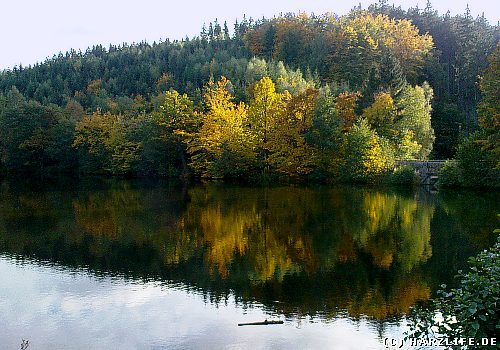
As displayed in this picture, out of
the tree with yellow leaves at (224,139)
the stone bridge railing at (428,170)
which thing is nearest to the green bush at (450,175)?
the stone bridge railing at (428,170)

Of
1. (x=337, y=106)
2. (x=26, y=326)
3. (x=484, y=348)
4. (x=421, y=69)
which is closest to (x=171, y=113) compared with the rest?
(x=337, y=106)

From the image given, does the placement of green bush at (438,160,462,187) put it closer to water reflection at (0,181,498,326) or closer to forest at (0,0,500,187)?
forest at (0,0,500,187)

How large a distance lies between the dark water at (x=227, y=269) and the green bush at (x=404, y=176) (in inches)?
505

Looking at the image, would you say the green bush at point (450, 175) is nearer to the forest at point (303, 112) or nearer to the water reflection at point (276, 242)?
the forest at point (303, 112)

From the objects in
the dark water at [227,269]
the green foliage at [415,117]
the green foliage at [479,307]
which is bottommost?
the dark water at [227,269]

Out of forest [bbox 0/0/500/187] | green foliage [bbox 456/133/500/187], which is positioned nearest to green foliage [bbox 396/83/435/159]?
forest [bbox 0/0/500/187]

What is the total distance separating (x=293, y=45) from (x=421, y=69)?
75.6ft

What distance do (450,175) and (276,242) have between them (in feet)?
86.5

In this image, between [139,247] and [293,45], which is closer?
[139,247]

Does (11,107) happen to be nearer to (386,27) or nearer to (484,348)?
(386,27)

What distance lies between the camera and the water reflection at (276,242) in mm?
15391

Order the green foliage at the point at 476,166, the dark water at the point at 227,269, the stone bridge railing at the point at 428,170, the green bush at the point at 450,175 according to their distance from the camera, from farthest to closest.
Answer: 1. the stone bridge railing at the point at 428,170
2. the green bush at the point at 450,175
3. the green foliage at the point at 476,166
4. the dark water at the point at 227,269

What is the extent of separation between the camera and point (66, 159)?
74.2 m

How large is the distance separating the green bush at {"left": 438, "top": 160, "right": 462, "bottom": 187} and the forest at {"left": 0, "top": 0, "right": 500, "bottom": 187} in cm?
10
